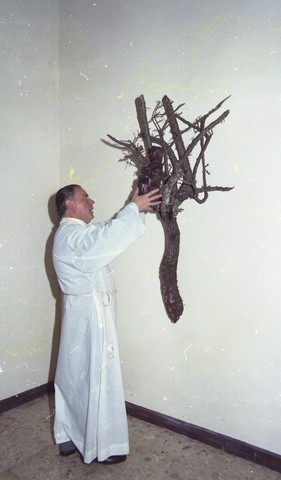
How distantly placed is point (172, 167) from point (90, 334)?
0.99 meters

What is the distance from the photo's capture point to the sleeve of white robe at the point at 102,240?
76.1 inches

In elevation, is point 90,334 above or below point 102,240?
below

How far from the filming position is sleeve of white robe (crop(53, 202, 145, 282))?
76.1 inches

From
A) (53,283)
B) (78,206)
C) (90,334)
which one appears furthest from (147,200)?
(53,283)

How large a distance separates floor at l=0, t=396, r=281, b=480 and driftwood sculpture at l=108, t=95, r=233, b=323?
0.71 meters

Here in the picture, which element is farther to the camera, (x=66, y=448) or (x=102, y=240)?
(x=66, y=448)

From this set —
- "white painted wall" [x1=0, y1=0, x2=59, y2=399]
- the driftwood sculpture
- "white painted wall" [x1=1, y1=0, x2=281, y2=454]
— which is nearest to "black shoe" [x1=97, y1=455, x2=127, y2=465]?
"white painted wall" [x1=1, y1=0, x2=281, y2=454]

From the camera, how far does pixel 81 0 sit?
2.74 metres

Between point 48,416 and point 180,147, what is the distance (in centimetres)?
191

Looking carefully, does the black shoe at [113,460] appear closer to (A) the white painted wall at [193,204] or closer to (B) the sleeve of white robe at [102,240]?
(A) the white painted wall at [193,204]

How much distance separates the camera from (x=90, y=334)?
207 cm

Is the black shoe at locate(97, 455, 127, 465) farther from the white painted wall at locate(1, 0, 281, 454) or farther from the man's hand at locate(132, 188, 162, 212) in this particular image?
the man's hand at locate(132, 188, 162, 212)

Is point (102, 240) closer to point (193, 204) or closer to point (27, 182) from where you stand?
point (193, 204)

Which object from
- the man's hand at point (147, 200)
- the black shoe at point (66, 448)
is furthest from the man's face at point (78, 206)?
the black shoe at point (66, 448)
